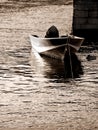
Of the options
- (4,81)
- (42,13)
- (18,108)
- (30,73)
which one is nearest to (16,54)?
(30,73)

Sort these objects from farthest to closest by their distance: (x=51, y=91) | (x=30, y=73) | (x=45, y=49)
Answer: (x=45, y=49) < (x=30, y=73) < (x=51, y=91)

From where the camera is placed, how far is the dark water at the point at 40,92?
51.0 feet

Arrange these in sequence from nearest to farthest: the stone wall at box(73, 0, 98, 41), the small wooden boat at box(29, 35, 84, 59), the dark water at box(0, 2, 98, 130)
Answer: the dark water at box(0, 2, 98, 130)
the small wooden boat at box(29, 35, 84, 59)
the stone wall at box(73, 0, 98, 41)

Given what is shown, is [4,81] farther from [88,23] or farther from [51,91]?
[88,23]

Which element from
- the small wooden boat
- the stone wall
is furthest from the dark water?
the stone wall

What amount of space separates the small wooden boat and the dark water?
0.39m

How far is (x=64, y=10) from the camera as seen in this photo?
147 ft

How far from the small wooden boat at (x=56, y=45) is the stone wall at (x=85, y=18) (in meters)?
4.02

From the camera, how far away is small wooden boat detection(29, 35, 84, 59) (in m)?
24.2

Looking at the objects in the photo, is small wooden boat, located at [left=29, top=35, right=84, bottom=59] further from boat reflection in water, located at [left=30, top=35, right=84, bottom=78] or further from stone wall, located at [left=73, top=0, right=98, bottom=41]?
stone wall, located at [left=73, top=0, right=98, bottom=41]

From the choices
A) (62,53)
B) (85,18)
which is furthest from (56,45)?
(85,18)

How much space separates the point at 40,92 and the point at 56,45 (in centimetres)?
601

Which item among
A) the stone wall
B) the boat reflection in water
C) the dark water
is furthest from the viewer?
the stone wall

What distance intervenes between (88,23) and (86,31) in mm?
617
